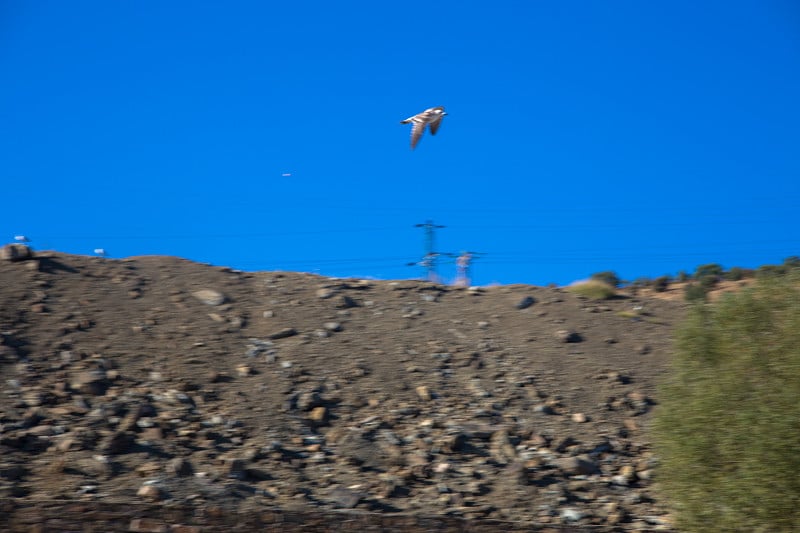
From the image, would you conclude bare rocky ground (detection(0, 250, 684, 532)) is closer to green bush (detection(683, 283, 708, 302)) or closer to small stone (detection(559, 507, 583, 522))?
small stone (detection(559, 507, 583, 522))

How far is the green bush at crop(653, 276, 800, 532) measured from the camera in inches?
485

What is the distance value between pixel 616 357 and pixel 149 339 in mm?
11282

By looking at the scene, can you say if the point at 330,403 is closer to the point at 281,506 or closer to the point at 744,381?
the point at 281,506

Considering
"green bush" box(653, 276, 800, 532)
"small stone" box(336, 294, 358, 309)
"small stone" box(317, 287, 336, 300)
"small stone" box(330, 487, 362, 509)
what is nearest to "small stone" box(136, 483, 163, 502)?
"small stone" box(330, 487, 362, 509)

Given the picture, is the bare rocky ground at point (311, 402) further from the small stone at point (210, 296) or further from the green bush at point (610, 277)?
the green bush at point (610, 277)

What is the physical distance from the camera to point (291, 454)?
1597 centimetres

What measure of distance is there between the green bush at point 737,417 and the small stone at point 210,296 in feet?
36.4

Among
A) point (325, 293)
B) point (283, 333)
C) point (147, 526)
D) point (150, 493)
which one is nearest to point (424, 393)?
point (283, 333)

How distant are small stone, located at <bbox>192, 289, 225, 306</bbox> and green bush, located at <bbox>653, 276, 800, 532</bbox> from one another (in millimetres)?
11102

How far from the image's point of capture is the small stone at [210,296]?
2116cm

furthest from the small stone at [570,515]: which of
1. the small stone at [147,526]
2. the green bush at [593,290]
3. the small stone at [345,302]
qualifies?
the green bush at [593,290]

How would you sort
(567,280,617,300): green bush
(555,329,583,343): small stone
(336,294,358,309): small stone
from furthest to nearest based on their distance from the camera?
(567,280,617,300): green bush → (336,294,358,309): small stone → (555,329,583,343): small stone

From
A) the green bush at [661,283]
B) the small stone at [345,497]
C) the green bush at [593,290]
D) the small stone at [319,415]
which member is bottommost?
the small stone at [345,497]

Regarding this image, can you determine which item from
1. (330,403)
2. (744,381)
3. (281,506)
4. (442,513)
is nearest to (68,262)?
(330,403)
